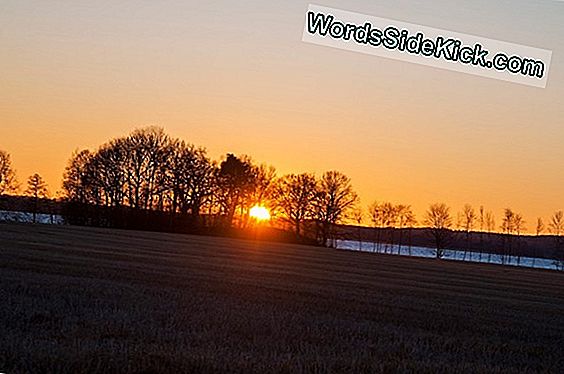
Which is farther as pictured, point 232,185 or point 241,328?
point 232,185

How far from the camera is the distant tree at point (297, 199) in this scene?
369 ft

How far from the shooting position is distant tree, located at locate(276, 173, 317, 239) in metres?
113

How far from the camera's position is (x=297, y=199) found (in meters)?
115

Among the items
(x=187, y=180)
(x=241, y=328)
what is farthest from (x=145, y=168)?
(x=241, y=328)

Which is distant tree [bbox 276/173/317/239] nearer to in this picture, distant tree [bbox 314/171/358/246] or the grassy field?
distant tree [bbox 314/171/358/246]

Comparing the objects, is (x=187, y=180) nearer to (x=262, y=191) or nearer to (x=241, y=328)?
(x=262, y=191)

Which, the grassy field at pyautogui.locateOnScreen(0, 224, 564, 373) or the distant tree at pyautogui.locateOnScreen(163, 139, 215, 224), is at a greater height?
the distant tree at pyautogui.locateOnScreen(163, 139, 215, 224)

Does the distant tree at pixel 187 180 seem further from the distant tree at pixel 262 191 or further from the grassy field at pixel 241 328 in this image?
the grassy field at pixel 241 328

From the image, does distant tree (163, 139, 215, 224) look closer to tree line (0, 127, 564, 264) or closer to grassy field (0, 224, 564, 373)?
tree line (0, 127, 564, 264)

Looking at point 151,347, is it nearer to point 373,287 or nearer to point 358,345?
point 358,345

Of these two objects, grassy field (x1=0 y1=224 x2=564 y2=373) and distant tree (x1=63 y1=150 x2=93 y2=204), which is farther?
distant tree (x1=63 y1=150 x2=93 y2=204)

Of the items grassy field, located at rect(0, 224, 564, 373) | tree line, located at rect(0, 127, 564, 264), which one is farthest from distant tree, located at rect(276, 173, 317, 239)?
grassy field, located at rect(0, 224, 564, 373)

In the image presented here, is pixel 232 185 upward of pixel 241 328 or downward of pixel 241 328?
upward

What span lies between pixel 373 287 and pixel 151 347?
64.2 feet
